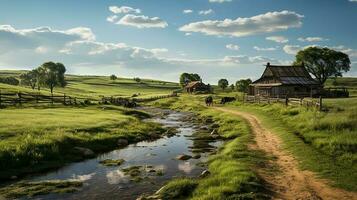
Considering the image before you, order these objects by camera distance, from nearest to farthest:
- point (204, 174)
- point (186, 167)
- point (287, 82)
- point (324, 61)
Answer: point (204, 174) < point (186, 167) < point (287, 82) < point (324, 61)

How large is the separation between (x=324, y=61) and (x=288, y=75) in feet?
122

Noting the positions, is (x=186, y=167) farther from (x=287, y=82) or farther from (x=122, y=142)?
(x=287, y=82)

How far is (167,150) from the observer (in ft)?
94.4

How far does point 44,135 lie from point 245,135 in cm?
1647

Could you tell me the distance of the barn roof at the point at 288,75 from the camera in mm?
74250

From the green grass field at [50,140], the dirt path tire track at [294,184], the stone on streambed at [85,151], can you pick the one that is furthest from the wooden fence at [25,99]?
the dirt path tire track at [294,184]

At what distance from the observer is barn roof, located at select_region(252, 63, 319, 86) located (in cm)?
7425

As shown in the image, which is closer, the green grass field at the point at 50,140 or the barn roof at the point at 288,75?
the green grass field at the point at 50,140

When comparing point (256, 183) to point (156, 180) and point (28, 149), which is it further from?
point (28, 149)

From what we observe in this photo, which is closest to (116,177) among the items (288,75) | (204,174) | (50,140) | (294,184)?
(204,174)

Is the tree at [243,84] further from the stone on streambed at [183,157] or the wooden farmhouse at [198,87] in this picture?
the stone on streambed at [183,157]

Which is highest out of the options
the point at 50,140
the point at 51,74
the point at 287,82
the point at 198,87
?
the point at 51,74

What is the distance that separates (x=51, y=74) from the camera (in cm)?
11525

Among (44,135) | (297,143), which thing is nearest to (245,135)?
(297,143)
